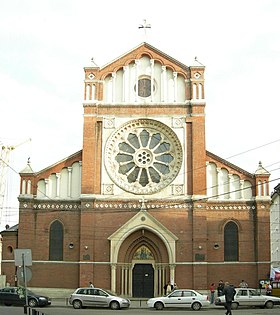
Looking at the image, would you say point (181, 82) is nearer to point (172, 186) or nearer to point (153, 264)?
point (172, 186)

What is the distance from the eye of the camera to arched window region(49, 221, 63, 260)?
43094 millimetres

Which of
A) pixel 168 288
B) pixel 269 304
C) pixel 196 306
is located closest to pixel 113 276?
pixel 168 288

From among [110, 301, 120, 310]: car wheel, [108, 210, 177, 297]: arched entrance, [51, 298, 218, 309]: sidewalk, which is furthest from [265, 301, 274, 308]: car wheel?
[110, 301, 120, 310]: car wheel

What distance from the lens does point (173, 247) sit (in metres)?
41.9

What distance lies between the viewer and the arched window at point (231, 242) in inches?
1690

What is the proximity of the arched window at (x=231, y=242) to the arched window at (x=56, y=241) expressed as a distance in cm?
1218

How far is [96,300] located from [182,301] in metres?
5.24

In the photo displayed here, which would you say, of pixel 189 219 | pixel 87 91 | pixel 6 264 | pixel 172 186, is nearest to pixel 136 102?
pixel 87 91

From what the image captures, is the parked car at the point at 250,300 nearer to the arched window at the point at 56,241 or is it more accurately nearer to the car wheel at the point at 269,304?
the car wheel at the point at 269,304

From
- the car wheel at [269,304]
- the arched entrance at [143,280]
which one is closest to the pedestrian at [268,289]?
the car wheel at [269,304]

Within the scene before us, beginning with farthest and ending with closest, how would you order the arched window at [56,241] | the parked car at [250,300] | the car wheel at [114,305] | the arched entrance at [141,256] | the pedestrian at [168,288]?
the arched window at [56,241], the arched entrance at [141,256], the pedestrian at [168,288], the parked car at [250,300], the car wheel at [114,305]

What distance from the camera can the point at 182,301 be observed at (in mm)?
34844

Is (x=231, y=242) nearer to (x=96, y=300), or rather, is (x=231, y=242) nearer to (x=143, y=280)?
(x=143, y=280)

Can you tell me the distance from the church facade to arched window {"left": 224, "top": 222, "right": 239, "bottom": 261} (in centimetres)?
7
